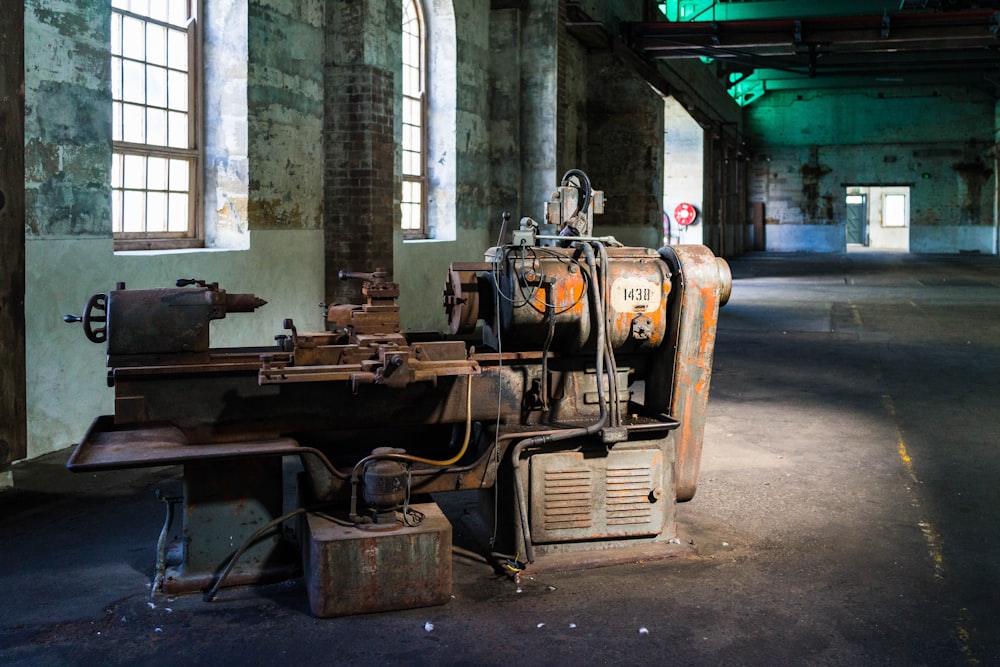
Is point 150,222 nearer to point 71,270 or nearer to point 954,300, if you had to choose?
point 71,270

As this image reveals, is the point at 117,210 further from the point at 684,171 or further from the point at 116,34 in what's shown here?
the point at 684,171

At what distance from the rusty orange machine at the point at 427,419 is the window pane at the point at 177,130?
4.47m


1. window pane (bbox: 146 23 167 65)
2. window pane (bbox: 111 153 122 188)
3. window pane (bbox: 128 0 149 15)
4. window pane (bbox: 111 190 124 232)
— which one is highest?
window pane (bbox: 128 0 149 15)

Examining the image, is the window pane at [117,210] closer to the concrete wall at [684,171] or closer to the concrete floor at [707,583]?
the concrete floor at [707,583]

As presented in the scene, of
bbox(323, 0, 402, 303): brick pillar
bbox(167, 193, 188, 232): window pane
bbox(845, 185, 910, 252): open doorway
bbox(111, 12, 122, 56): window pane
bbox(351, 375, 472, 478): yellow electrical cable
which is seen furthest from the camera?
bbox(845, 185, 910, 252): open doorway

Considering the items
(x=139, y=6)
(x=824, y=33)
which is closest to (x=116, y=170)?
(x=139, y=6)

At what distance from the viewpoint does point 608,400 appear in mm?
4438

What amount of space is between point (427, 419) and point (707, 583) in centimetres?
138

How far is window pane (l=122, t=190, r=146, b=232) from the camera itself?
7.62 meters

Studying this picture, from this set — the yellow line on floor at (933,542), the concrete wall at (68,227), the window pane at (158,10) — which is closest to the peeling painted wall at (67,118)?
the concrete wall at (68,227)

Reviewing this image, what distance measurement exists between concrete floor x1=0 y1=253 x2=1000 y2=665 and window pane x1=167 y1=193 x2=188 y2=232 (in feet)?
8.79

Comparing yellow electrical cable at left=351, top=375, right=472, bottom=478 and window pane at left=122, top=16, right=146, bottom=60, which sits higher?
window pane at left=122, top=16, right=146, bottom=60

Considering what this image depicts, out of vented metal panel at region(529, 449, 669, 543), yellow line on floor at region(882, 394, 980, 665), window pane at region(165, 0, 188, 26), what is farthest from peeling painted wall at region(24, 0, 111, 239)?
yellow line on floor at region(882, 394, 980, 665)

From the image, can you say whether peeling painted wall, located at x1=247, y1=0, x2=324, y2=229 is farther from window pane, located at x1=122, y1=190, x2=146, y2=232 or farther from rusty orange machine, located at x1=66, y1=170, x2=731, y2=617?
rusty orange machine, located at x1=66, y1=170, x2=731, y2=617
